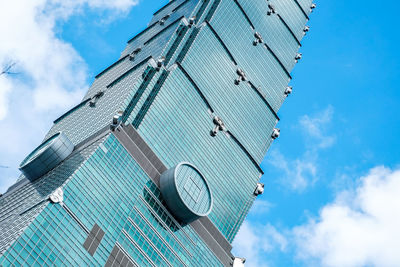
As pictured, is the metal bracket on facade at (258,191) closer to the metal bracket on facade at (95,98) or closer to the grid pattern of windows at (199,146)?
the grid pattern of windows at (199,146)

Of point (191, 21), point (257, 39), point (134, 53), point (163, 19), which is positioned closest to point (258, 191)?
point (191, 21)

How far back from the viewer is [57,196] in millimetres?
83125

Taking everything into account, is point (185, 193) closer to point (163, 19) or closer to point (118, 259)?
point (118, 259)

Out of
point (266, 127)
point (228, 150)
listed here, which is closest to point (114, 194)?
point (228, 150)

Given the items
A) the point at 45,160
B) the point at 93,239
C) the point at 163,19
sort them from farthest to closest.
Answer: the point at 163,19
the point at 45,160
the point at 93,239

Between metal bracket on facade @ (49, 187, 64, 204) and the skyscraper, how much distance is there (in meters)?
0.23

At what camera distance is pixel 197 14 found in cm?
15650

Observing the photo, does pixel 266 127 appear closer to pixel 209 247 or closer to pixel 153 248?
pixel 209 247

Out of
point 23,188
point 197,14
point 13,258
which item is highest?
point 197,14

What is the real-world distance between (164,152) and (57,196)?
3564 centimetres

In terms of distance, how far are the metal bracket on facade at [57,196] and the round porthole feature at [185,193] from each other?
24.7m

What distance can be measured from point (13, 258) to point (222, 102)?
81.7 metres

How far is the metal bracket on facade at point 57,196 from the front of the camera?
270ft

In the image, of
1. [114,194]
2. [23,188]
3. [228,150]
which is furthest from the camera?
[228,150]
